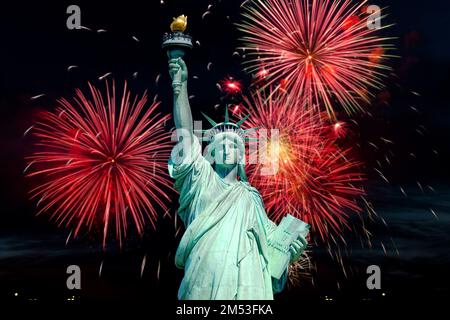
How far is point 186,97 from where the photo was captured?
20.7 m

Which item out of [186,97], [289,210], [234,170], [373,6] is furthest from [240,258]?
[373,6]

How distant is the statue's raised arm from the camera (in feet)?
67.2

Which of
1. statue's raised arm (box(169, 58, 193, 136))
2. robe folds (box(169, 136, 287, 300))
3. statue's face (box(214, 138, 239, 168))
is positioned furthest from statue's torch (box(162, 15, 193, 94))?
statue's face (box(214, 138, 239, 168))

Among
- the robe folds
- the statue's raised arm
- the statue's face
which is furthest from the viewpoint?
the statue's face

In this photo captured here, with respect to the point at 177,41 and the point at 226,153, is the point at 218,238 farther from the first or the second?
the point at 177,41

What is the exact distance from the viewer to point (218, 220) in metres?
20.5

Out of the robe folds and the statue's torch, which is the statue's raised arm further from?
the robe folds

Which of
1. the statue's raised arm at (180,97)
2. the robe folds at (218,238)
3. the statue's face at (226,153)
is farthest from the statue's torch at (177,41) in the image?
the statue's face at (226,153)

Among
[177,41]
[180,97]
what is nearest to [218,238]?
[180,97]

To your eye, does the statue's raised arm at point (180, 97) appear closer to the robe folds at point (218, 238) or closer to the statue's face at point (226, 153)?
the robe folds at point (218, 238)

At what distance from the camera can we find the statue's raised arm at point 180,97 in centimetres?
2048

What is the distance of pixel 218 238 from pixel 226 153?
255cm
